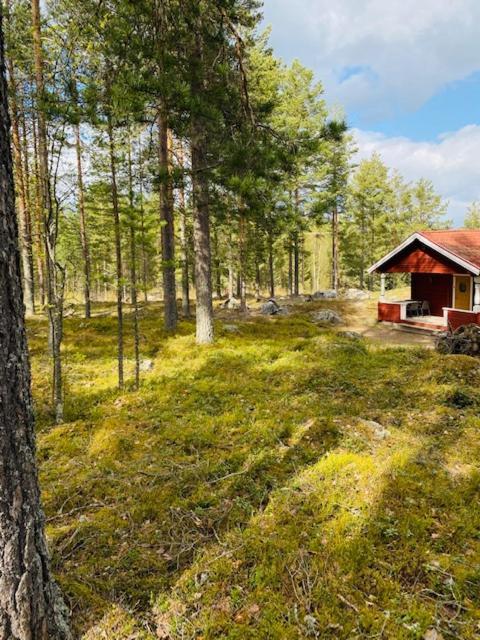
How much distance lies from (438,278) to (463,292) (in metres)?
1.46

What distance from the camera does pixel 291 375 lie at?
9242mm

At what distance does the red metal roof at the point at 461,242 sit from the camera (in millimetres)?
15158

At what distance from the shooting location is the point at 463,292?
1731 centimetres

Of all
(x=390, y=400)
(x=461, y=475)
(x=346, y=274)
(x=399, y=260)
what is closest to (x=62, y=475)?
(x=461, y=475)

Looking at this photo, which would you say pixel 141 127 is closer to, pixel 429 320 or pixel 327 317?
pixel 327 317

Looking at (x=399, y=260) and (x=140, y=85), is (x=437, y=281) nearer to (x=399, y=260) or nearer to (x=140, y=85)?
(x=399, y=260)

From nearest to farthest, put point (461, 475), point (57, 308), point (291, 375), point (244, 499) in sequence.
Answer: point (244, 499)
point (461, 475)
point (57, 308)
point (291, 375)

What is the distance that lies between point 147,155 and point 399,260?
13628 mm

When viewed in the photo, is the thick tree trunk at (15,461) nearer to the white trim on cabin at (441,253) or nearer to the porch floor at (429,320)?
the white trim on cabin at (441,253)

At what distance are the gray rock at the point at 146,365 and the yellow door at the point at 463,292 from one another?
14431 mm

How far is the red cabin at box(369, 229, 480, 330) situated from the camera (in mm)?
15116

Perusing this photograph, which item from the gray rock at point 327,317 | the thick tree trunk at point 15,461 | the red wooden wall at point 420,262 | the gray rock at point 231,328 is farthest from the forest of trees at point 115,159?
the red wooden wall at point 420,262

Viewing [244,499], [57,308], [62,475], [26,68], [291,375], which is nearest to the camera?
[244,499]

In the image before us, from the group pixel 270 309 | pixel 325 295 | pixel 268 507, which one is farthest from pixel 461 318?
pixel 268 507
